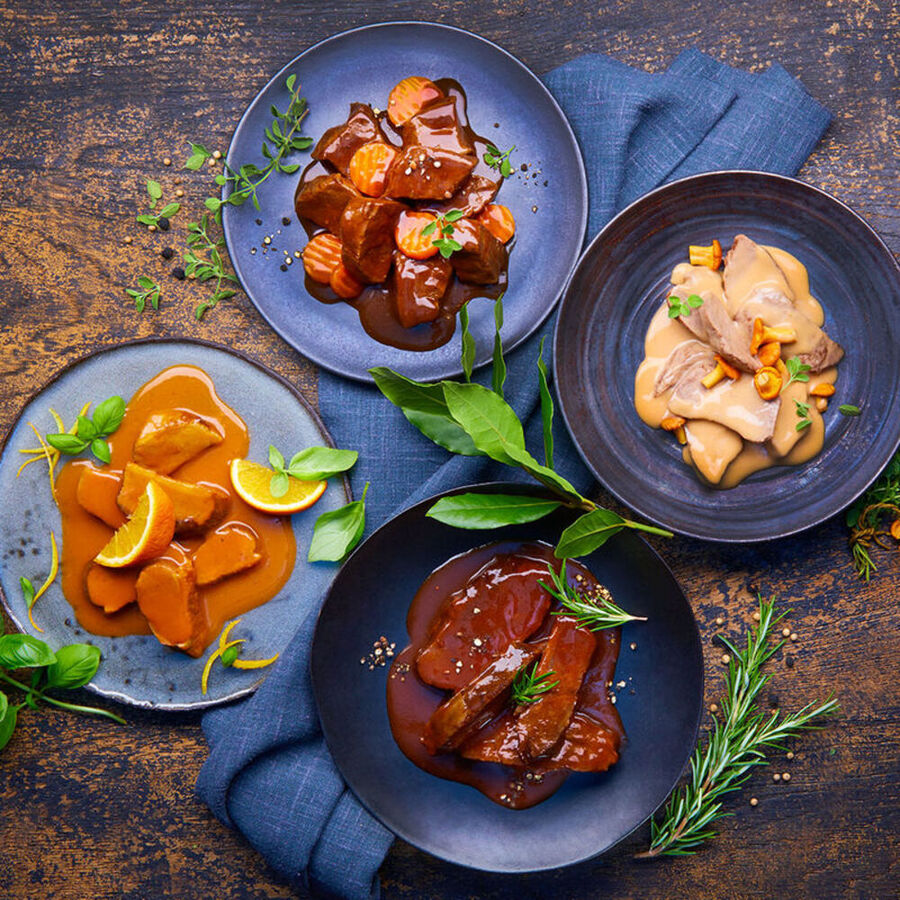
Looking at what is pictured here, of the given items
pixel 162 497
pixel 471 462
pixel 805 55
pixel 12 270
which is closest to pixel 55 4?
pixel 12 270

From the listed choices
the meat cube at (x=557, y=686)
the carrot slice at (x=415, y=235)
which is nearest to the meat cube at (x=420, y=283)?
the carrot slice at (x=415, y=235)

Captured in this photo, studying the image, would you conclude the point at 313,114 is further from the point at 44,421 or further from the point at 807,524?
the point at 807,524

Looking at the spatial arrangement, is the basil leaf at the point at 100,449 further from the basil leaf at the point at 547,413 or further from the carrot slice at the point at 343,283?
the basil leaf at the point at 547,413

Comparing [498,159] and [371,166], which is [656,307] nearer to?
[498,159]

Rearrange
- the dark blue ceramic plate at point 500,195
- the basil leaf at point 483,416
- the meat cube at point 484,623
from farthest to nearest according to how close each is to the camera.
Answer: the dark blue ceramic plate at point 500,195
the meat cube at point 484,623
the basil leaf at point 483,416

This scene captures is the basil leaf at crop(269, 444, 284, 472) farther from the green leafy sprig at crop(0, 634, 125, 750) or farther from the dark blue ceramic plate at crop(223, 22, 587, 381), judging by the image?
the green leafy sprig at crop(0, 634, 125, 750)

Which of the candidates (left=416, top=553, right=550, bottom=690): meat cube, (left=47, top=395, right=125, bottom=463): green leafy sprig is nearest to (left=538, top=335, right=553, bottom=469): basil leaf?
A: (left=416, top=553, right=550, bottom=690): meat cube
